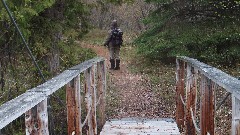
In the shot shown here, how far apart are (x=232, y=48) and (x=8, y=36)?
7.72m

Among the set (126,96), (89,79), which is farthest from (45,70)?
(126,96)

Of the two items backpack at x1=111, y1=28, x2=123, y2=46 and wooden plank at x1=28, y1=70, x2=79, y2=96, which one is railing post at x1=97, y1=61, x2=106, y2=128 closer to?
wooden plank at x1=28, y1=70, x2=79, y2=96

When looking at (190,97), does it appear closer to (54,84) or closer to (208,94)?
(208,94)

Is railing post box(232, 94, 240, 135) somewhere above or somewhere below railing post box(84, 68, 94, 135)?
above

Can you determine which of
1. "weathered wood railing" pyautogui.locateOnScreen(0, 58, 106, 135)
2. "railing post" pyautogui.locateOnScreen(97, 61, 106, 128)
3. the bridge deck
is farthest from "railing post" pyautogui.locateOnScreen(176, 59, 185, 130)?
"weathered wood railing" pyautogui.locateOnScreen(0, 58, 106, 135)

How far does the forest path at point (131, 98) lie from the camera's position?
29.0 feet

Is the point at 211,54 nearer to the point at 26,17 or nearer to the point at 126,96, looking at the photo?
the point at 126,96

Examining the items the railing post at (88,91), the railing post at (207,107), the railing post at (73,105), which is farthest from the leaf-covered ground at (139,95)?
the railing post at (207,107)

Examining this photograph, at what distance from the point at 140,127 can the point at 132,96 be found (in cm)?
441

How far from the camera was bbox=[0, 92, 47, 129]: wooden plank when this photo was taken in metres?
1.98

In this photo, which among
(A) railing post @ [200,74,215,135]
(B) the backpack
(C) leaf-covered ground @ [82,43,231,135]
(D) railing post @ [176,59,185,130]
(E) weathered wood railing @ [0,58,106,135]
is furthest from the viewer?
(B) the backpack

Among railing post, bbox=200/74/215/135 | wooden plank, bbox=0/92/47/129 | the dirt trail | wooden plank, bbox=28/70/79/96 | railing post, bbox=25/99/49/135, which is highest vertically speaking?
wooden plank, bbox=0/92/47/129

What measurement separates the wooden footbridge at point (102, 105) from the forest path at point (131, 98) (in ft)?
6.23

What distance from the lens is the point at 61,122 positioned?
7.20 m
